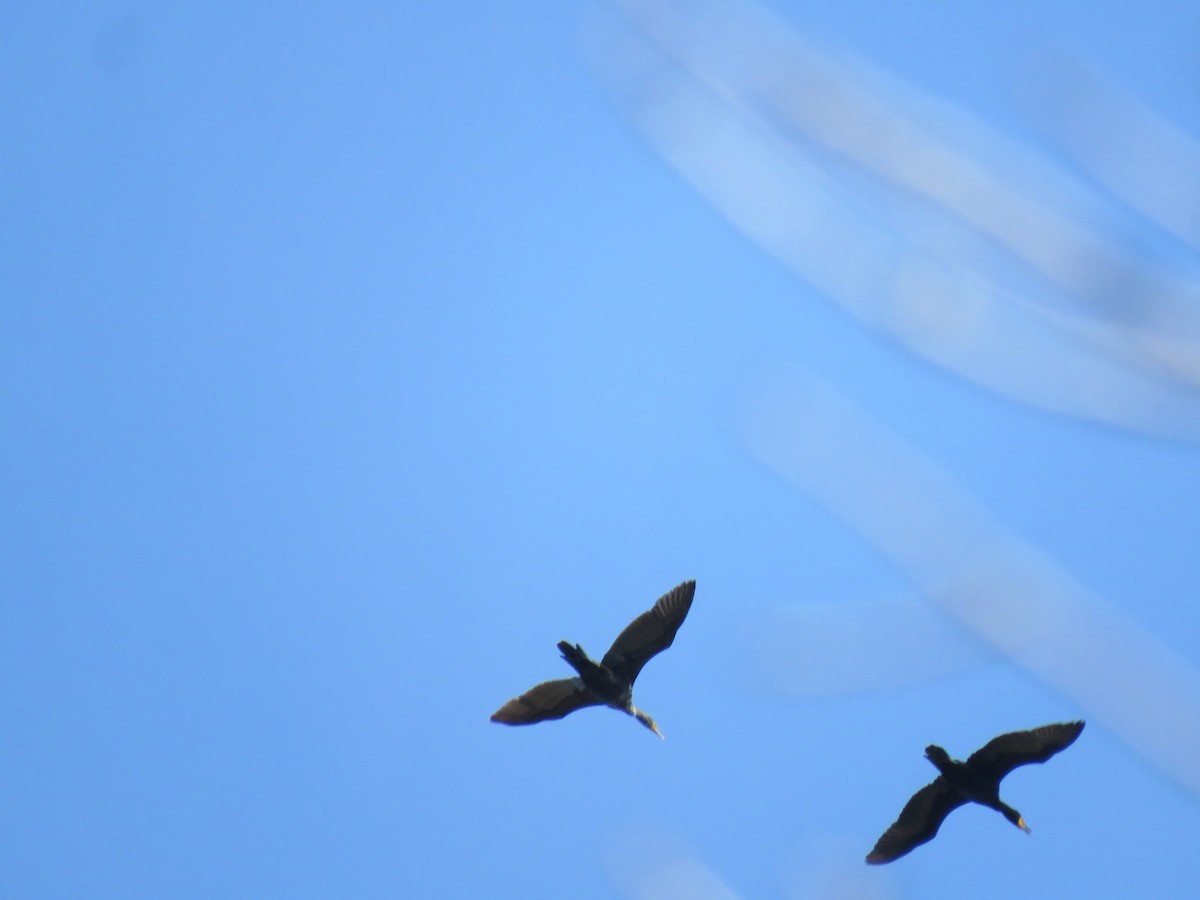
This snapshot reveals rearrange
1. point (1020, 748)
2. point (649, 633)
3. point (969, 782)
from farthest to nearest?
point (649, 633)
point (969, 782)
point (1020, 748)

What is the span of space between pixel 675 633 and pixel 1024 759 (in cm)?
415

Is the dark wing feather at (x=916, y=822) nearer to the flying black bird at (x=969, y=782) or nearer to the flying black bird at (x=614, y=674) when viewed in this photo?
the flying black bird at (x=969, y=782)

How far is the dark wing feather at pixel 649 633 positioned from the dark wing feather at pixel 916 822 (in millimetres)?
3405

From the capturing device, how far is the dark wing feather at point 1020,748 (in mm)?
15055

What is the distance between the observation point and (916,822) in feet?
53.5

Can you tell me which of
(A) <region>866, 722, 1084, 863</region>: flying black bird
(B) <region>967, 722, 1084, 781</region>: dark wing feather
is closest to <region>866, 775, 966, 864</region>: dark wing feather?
(A) <region>866, 722, 1084, 863</region>: flying black bird

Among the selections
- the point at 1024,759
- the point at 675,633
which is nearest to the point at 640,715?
the point at 675,633

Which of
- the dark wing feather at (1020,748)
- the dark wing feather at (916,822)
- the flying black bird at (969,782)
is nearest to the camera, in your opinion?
the dark wing feather at (1020,748)

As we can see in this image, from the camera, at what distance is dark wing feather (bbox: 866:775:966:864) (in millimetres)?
16156

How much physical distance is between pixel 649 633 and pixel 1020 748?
4.34 m

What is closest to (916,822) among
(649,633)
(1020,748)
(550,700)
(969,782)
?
(969,782)

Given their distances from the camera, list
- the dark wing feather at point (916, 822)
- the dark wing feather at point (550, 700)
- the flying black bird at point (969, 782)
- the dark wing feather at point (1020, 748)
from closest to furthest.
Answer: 1. the dark wing feather at point (1020, 748)
2. the flying black bird at point (969, 782)
3. the dark wing feather at point (550, 700)
4. the dark wing feather at point (916, 822)

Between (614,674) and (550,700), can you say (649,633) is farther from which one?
(550,700)

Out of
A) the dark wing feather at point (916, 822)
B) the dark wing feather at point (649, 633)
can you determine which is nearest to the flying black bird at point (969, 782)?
the dark wing feather at point (916, 822)
